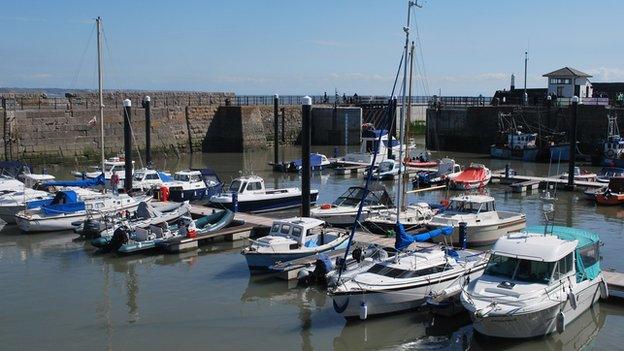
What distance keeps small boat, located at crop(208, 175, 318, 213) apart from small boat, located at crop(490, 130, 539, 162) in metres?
26.0

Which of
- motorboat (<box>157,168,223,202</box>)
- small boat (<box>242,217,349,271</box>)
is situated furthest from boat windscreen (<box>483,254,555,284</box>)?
motorboat (<box>157,168,223,202</box>)

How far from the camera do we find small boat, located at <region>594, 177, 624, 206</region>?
32188 millimetres

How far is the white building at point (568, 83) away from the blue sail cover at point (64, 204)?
45117 mm

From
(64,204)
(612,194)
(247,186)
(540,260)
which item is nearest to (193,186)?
(247,186)

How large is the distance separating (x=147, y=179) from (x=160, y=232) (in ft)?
37.1

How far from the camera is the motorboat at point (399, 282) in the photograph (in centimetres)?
1603

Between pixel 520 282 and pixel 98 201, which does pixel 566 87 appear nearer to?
pixel 98 201

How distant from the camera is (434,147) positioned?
62.4 metres

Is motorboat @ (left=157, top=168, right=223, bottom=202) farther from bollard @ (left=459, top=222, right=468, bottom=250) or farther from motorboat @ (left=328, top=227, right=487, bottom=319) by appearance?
motorboat @ (left=328, top=227, right=487, bottom=319)

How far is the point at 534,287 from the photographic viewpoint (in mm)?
15000

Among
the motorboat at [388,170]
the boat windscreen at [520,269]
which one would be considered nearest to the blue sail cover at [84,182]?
the motorboat at [388,170]

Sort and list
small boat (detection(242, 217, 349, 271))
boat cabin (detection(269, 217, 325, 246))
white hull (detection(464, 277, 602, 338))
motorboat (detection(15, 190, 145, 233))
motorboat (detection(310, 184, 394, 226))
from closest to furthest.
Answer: white hull (detection(464, 277, 602, 338)) → small boat (detection(242, 217, 349, 271)) → boat cabin (detection(269, 217, 325, 246)) → motorboat (detection(310, 184, 394, 226)) → motorboat (detection(15, 190, 145, 233))

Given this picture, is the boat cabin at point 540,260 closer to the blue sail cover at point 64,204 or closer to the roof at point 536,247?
the roof at point 536,247

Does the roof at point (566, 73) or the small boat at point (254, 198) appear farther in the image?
the roof at point (566, 73)
